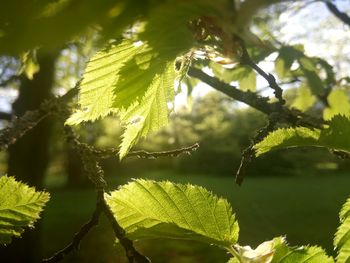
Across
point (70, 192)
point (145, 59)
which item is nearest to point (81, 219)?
point (70, 192)

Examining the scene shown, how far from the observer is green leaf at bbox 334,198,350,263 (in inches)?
21.0

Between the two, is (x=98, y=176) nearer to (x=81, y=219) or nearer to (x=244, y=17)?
(x=244, y=17)

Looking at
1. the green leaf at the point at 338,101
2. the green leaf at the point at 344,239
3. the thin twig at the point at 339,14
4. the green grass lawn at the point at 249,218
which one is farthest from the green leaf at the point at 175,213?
the green grass lawn at the point at 249,218

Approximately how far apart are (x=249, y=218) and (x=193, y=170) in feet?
24.7

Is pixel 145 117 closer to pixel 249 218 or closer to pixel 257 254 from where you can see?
pixel 257 254

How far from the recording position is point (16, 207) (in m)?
0.60

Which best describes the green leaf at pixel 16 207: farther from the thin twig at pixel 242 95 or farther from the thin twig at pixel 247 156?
the thin twig at pixel 242 95

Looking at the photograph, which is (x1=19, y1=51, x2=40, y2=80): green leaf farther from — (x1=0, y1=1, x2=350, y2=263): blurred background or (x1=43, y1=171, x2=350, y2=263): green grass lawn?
(x1=43, y1=171, x2=350, y2=263): green grass lawn

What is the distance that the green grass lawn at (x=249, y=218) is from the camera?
7629 millimetres

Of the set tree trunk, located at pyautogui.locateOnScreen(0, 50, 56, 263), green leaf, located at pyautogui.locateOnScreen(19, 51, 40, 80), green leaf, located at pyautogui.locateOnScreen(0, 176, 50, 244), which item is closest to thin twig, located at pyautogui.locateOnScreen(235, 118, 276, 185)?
green leaf, located at pyautogui.locateOnScreen(0, 176, 50, 244)

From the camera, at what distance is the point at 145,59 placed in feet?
1.38

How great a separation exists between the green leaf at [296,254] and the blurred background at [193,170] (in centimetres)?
19

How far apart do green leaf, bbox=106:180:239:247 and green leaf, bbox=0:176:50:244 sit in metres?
0.11

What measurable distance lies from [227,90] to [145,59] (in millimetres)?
482
